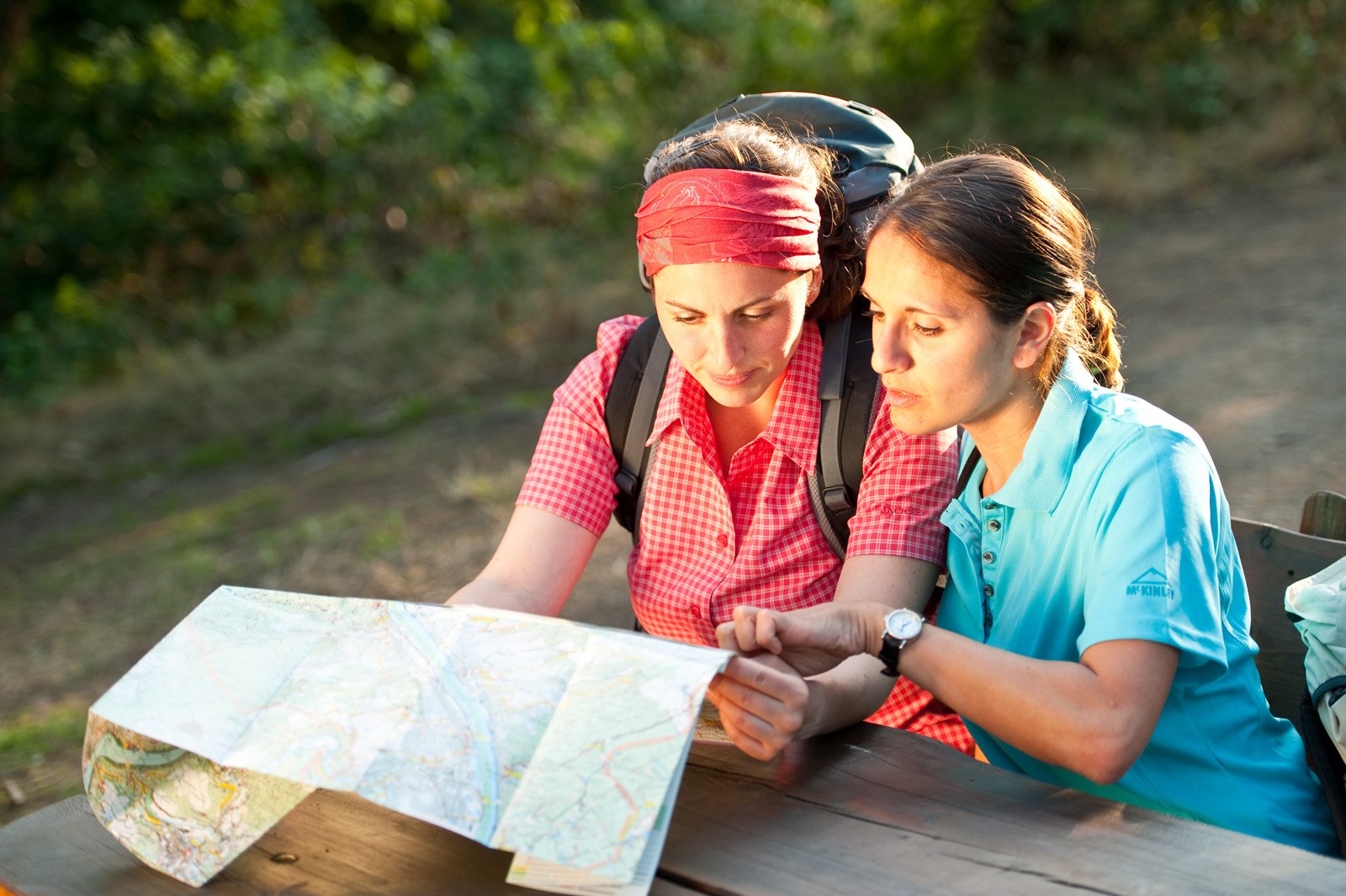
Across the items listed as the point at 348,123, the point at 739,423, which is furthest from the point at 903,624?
the point at 348,123

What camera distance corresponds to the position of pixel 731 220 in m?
2.11

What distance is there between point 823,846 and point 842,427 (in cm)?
89

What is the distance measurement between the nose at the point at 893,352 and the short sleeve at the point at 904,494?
249mm

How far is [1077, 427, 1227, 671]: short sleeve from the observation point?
1.65 meters

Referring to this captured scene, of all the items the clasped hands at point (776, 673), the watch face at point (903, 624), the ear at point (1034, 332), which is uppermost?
the ear at point (1034, 332)

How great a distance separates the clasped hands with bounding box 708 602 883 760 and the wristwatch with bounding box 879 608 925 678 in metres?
0.02

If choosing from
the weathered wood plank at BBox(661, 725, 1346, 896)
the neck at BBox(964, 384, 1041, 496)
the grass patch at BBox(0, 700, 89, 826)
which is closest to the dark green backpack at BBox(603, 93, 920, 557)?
the neck at BBox(964, 384, 1041, 496)

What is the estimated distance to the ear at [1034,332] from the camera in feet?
6.32

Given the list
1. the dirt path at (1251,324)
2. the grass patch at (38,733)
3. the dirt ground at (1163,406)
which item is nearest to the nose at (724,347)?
the dirt ground at (1163,406)

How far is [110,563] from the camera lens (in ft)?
18.9

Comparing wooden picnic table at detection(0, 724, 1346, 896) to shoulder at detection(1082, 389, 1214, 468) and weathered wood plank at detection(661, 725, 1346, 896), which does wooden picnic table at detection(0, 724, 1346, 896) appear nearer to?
weathered wood plank at detection(661, 725, 1346, 896)

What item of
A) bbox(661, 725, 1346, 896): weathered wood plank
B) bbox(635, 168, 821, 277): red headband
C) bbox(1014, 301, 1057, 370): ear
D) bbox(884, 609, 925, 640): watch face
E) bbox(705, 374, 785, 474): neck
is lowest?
bbox(661, 725, 1346, 896): weathered wood plank

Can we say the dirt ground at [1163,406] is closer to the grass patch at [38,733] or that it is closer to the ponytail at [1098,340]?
the grass patch at [38,733]

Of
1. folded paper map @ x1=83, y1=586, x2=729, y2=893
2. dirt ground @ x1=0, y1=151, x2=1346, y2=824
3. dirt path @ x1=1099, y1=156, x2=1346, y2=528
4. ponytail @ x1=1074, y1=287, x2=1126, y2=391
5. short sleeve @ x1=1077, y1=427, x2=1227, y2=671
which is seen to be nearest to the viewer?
folded paper map @ x1=83, y1=586, x2=729, y2=893
